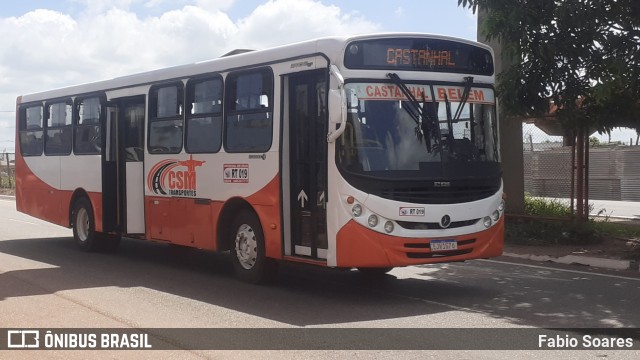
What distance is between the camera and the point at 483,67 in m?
10.4

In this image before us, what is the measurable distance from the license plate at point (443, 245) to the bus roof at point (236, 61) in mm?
2344

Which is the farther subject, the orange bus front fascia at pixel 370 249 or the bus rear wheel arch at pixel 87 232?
the bus rear wheel arch at pixel 87 232

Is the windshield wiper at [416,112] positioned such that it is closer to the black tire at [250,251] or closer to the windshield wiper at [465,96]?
the windshield wiper at [465,96]

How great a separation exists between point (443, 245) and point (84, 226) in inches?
326

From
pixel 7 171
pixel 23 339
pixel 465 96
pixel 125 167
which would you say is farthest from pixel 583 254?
pixel 7 171

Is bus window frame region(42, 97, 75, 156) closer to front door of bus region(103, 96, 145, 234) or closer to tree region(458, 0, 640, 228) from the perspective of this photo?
front door of bus region(103, 96, 145, 234)

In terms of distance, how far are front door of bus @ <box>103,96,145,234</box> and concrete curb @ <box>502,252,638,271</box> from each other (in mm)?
6516

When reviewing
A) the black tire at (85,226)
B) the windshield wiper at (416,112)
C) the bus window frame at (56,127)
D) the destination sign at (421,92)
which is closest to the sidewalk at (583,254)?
the destination sign at (421,92)

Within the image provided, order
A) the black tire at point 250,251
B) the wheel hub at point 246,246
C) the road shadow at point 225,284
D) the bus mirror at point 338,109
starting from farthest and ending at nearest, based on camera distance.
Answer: the wheel hub at point 246,246 → the black tire at point 250,251 → the road shadow at point 225,284 → the bus mirror at point 338,109

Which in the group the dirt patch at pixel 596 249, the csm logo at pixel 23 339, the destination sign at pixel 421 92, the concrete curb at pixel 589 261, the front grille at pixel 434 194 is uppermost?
the destination sign at pixel 421 92

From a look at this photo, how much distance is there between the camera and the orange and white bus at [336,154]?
369 inches

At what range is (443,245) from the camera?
9586mm

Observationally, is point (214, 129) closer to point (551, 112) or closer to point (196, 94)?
point (196, 94)

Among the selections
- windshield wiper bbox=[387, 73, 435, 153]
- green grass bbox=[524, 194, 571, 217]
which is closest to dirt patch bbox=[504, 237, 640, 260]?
green grass bbox=[524, 194, 571, 217]
